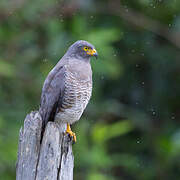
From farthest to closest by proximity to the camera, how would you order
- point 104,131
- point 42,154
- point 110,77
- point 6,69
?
point 110,77, point 104,131, point 6,69, point 42,154

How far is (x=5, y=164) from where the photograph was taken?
7773mm

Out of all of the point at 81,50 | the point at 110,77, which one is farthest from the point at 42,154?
the point at 110,77

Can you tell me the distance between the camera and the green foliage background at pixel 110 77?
8.16 meters

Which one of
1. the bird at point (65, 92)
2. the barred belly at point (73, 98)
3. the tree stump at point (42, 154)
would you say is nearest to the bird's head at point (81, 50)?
the bird at point (65, 92)

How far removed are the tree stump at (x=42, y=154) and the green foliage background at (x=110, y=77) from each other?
370 cm

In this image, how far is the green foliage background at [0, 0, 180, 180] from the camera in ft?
26.8

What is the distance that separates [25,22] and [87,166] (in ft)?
9.01

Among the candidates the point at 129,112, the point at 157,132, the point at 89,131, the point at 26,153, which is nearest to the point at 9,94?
the point at 89,131

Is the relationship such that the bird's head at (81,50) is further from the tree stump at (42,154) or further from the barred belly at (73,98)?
the tree stump at (42,154)

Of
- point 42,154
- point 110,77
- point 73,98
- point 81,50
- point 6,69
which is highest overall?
point 110,77

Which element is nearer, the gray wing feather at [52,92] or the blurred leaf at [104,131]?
the gray wing feather at [52,92]

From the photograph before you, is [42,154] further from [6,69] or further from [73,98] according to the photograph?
[6,69]

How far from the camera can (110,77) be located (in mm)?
9227

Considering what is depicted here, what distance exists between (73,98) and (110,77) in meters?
4.25
